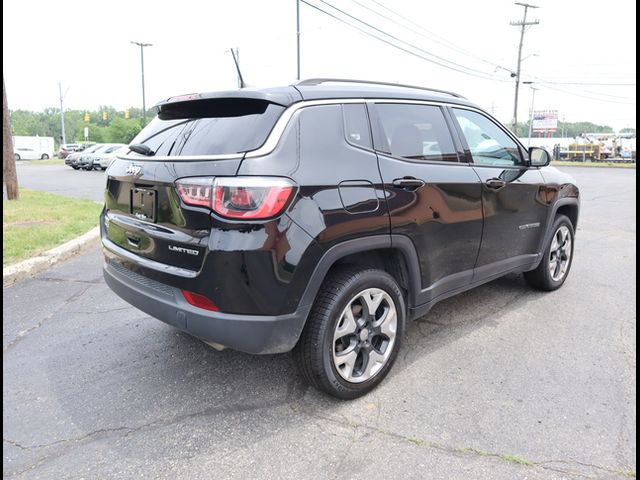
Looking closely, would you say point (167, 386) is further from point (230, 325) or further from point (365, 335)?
point (365, 335)

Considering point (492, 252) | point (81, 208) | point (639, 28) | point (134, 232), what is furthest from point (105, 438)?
point (81, 208)

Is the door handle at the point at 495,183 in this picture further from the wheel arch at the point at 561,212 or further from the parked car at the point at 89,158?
the parked car at the point at 89,158

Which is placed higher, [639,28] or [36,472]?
[639,28]

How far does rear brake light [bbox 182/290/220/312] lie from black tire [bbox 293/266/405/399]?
1.82ft

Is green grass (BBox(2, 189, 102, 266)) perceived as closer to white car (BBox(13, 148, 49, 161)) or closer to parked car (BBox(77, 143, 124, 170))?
parked car (BBox(77, 143, 124, 170))

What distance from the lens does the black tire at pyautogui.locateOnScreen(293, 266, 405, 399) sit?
2.76 metres

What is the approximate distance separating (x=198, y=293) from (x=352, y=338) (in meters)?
0.99

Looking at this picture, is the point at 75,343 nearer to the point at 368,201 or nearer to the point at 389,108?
the point at 368,201

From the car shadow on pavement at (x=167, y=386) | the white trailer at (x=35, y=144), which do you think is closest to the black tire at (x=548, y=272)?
the car shadow on pavement at (x=167, y=386)

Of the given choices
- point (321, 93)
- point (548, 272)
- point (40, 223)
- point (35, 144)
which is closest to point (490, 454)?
point (321, 93)

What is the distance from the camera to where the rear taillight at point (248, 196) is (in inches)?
96.7

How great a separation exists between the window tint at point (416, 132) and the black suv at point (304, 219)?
0.01 meters

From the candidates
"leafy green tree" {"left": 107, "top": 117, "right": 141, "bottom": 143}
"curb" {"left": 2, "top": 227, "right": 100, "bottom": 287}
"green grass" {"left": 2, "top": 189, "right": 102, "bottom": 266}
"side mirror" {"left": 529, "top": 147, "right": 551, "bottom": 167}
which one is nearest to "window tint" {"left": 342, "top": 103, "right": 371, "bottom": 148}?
"side mirror" {"left": 529, "top": 147, "right": 551, "bottom": 167}

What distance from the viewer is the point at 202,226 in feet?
8.32
